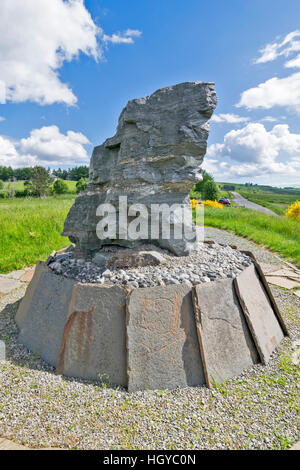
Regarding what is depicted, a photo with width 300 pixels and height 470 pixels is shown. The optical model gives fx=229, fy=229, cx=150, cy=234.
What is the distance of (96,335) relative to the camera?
2732mm

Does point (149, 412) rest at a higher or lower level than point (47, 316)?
lower

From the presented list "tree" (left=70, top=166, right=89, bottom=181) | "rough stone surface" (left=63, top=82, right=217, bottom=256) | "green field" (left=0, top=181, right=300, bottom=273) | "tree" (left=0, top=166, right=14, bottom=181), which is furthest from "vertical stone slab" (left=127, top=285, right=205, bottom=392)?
"tree" (left=0, top=166, right=14, bottom=181)

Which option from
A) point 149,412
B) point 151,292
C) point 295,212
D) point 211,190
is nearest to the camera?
point 149,412

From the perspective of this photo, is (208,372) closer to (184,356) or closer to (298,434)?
(184,356)

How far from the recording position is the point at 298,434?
206 cm

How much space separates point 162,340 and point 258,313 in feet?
4.98

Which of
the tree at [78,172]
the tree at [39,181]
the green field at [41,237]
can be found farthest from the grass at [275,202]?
the tree at [78,172]

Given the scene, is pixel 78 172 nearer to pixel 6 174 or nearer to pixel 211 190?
pixel 6 174

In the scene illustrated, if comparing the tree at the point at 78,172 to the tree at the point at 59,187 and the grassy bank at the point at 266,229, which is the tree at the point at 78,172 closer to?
the tree at the point at 59,187

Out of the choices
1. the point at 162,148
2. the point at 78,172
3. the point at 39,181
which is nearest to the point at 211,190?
the point at 162,148

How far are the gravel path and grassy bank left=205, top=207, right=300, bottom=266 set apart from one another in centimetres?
574

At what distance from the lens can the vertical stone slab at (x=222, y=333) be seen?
2.65 meters

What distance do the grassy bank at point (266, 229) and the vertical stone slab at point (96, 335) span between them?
6.57 meters

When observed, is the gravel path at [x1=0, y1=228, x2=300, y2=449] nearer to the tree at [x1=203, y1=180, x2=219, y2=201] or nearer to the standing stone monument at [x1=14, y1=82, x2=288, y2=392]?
the standing stone monument at [x1=14, y1=82, x2=288, y2=392]
